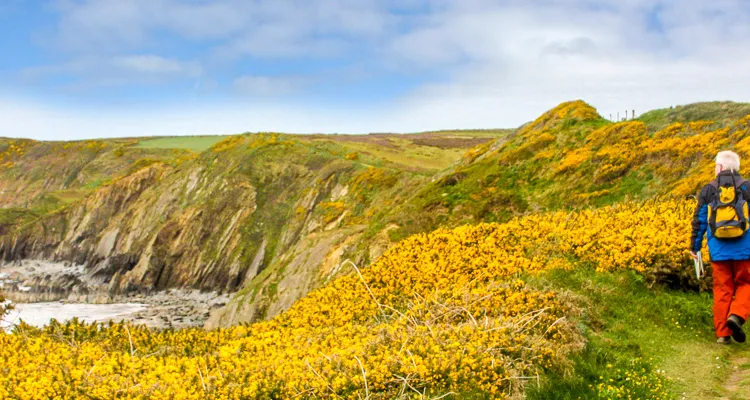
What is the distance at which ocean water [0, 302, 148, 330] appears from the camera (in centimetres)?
4900

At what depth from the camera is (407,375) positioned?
24.8ft

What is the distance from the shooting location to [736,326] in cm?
897

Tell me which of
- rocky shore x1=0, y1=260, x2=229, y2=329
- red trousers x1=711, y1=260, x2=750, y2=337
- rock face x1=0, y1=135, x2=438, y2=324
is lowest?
rocky shore x1=0, y1=260, x2=229, y2=329

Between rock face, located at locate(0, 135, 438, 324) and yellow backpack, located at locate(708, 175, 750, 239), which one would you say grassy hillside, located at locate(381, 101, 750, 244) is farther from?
rock face, located at locate(0, 135, 438, 324)

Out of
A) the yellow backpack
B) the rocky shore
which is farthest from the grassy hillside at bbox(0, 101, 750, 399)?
the rocky shore

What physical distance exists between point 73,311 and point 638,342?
54452mm

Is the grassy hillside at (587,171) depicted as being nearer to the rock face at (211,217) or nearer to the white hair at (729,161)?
the white hair at (729,161)

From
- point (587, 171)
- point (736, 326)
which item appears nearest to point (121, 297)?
point (587, 171)

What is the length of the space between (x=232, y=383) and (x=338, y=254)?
19041mm

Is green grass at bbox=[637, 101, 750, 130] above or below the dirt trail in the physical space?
above

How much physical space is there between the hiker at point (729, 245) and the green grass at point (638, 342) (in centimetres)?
52

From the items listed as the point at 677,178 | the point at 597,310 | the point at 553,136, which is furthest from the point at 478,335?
the point at 553,136

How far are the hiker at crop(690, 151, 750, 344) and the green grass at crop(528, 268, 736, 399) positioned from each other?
0.52 meters

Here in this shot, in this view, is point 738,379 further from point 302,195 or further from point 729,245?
point 302,195
